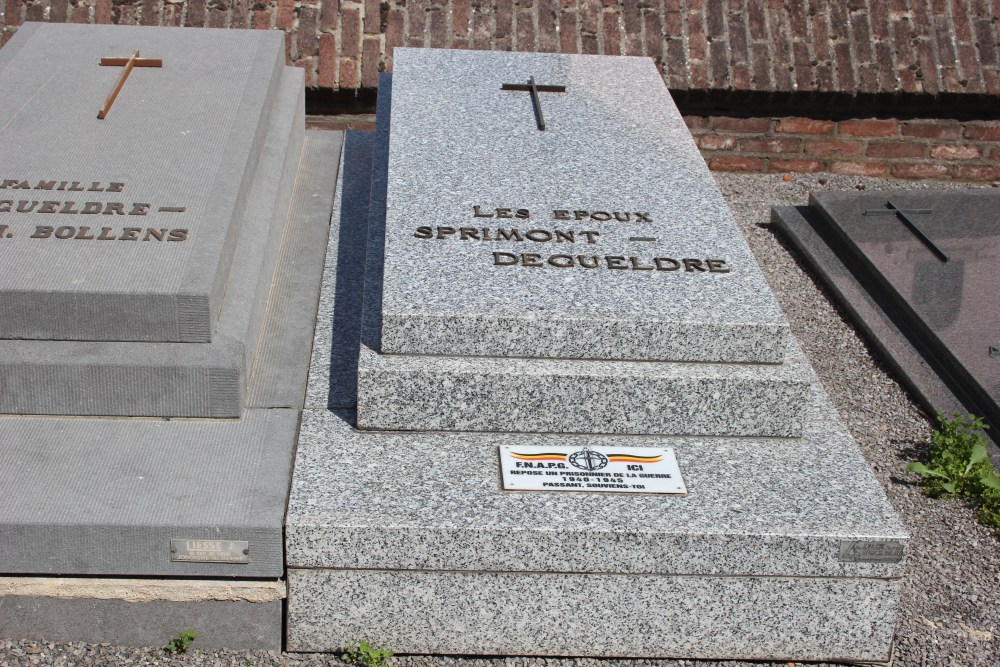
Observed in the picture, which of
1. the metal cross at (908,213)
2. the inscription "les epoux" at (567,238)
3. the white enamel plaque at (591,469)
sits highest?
the inscription "les epoux" at (567,238)

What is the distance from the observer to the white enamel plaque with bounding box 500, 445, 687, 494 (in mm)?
3324

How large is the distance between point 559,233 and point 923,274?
6.67 feet

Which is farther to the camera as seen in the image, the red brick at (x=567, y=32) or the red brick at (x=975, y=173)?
the red brick at (x=975, y=173)

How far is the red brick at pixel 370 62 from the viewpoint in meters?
6.41

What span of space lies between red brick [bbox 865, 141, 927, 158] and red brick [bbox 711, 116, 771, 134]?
0.67m

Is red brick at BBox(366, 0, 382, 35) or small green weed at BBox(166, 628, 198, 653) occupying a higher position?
red brick at BBox(366, 0, 382, 35)

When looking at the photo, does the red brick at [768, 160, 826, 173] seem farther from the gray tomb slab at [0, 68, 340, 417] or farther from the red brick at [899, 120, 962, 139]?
the gray tomb slab at [0, 68, 340, 417]

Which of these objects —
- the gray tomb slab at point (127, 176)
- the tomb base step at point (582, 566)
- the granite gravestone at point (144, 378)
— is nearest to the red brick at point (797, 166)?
the gray tomb slab at point (127, 176)

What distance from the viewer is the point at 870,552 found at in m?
3.19

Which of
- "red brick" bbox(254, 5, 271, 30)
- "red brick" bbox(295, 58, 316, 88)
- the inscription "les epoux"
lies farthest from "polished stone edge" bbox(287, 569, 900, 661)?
"red brick" bbox(254, 5, 271, 30)

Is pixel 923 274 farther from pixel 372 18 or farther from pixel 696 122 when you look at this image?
pixel 372 18

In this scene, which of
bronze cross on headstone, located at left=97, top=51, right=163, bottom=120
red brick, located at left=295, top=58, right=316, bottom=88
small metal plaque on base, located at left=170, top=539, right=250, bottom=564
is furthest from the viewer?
red brick, located at left=295, top=58, right=316, bottom=88

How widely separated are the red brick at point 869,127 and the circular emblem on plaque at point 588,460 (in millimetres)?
4046

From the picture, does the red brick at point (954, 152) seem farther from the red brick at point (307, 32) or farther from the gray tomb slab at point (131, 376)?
the gray tomb slab at point (131, 376)
